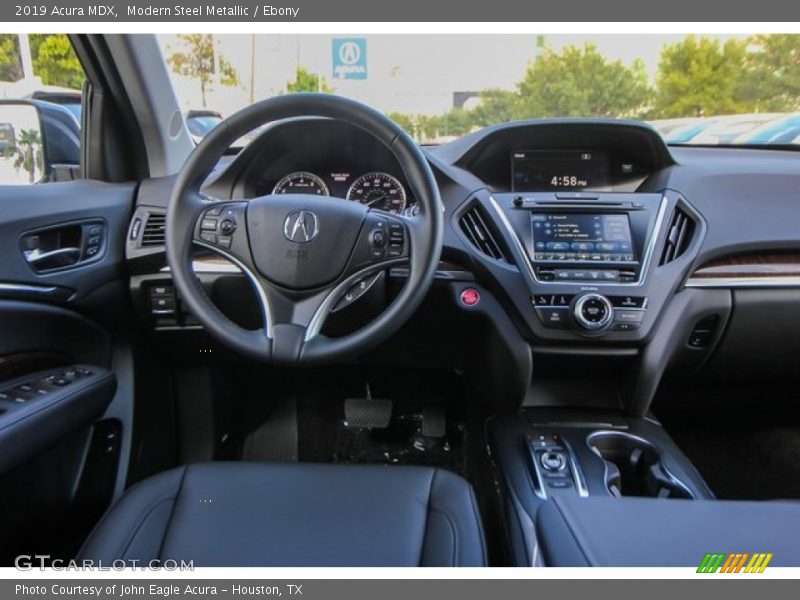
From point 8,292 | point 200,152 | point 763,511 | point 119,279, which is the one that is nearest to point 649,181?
point 763,511

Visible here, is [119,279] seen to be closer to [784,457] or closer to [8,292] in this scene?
[8,292]

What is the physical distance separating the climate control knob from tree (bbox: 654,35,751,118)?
965 mm

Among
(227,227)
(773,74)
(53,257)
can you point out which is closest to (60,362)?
(53,257)

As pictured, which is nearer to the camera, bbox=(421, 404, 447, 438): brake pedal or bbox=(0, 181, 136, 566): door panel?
bbox=(0, 181, 136, 566): door panel

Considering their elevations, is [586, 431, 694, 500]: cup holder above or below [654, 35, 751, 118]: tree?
below

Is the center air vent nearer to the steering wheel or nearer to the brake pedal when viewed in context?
the steering wheel

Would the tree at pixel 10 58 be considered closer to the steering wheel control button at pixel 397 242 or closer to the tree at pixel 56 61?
the tree at pixel 56 61

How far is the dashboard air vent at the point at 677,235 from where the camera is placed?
6.06ft

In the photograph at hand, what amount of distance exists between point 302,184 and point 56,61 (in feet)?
2.84

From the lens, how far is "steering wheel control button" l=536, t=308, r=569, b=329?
1809 mm

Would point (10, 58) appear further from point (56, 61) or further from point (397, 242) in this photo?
point (397, 242)

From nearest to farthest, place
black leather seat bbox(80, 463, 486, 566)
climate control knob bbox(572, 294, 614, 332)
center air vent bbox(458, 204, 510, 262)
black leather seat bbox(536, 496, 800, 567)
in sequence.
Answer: black leather seat bbox(536, 496, 800, 567)
black leather seat bbox(80, 463, 486, 566)
climate control knob bbox(572, 294, 614, 332)
center air vent bbox(458, 204, 510, 262)

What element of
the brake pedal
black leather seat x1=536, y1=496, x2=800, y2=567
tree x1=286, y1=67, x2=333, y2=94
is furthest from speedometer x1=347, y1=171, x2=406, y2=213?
black leather seat x1=536, y1=496, x2=800, y2=567

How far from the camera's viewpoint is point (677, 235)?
1.87 meters
